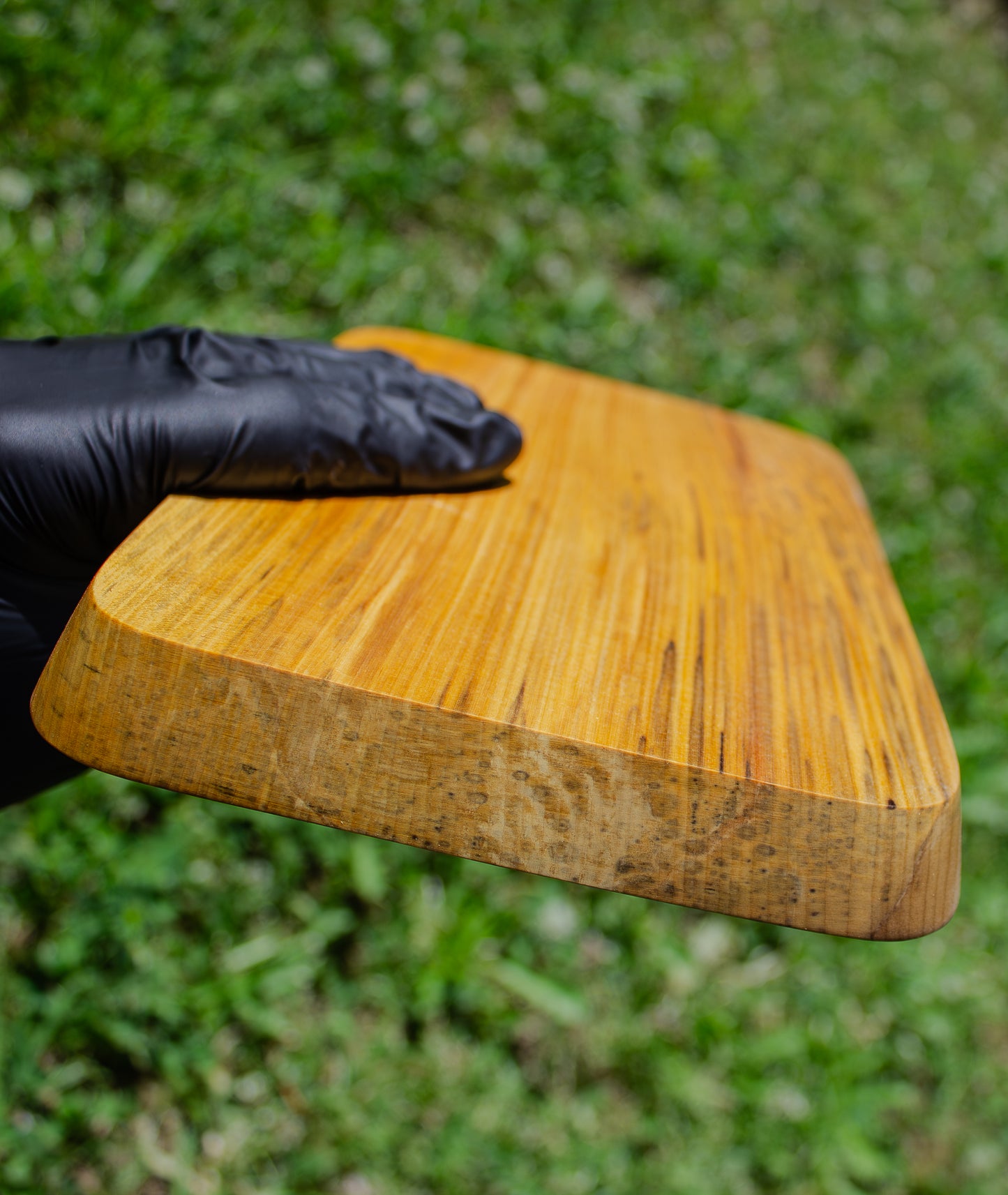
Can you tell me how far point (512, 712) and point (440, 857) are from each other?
135cm

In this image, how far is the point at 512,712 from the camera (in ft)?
2.34

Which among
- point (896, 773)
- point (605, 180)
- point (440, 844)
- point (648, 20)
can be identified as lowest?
point (440, 844)

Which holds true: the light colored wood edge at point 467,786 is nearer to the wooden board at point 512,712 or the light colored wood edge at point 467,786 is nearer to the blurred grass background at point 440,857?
the wooden board at point 512,712

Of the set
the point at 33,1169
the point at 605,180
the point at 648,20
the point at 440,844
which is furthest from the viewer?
the point at 648,20

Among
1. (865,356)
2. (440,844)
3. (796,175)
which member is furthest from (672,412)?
(796,175)

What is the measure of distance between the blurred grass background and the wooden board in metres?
1.08

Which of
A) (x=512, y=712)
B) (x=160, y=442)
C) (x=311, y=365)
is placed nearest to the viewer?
(x=512, y=712)

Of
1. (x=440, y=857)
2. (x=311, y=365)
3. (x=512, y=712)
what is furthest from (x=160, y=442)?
(x=440, y=857)

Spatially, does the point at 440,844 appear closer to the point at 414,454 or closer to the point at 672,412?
→ the point at 414,454

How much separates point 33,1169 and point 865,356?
2887 mm

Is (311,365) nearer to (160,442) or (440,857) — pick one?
(160,442)

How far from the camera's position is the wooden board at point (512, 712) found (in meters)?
0.71

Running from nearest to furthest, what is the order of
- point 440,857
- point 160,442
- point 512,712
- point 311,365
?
point 512,712 → point 160,442 → point 311,365 → point 440,857

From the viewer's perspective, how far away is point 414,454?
3.07ft
